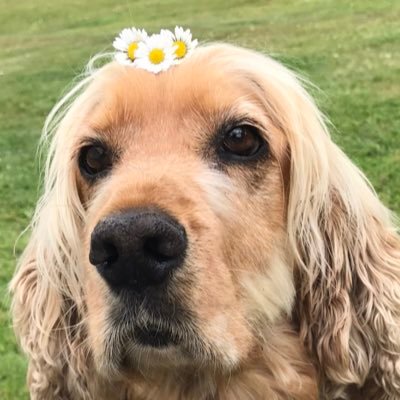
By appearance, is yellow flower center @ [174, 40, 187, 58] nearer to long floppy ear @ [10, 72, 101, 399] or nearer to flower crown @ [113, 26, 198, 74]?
flower crown @ [113, 26, 198, 74]

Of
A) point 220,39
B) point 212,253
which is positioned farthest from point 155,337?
point 220,39

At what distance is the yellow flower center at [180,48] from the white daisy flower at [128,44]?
0.15m

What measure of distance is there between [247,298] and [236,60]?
1121mm

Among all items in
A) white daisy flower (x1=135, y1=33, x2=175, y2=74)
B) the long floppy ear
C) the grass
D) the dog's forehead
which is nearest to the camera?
the dog's forehead

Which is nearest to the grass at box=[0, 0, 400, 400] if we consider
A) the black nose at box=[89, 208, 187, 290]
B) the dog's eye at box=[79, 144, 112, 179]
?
the dog's eye at box=[79, 144, 112, 179]

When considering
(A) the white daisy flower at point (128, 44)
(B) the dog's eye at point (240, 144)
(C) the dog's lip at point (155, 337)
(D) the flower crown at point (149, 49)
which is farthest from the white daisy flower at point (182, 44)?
(C) the dog's lip at point (155, 337)

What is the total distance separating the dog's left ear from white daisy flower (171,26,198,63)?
56 cm

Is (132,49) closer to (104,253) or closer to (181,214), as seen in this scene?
(181,214)

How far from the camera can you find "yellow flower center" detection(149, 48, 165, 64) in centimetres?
365

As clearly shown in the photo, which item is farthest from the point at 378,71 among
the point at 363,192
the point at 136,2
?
the point at 136,2

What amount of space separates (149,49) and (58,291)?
49.9 inches

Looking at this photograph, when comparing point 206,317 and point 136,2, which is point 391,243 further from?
point 136,2

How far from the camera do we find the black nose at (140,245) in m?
2.88

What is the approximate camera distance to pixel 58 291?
4.00m
